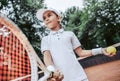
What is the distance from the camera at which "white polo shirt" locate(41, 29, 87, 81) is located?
110cm

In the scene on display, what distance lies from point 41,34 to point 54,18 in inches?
111

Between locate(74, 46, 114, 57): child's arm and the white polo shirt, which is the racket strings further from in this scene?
locate(74, 46, 114, 57): child's arm

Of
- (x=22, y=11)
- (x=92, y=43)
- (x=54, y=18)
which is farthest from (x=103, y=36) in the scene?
(x=54, y=18)

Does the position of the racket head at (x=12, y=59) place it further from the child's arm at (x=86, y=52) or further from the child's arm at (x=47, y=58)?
the child's arm at (x=86, y=52)

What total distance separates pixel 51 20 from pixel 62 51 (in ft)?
0.40

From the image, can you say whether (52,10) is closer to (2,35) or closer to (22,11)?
(2,35)

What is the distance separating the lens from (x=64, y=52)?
3.71ft

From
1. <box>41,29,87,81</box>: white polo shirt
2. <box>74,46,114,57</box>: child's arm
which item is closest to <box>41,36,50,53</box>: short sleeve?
<box>41,29,87,81</box>: white polo shirt

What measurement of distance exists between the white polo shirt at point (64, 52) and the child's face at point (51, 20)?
→ 1.0 inches

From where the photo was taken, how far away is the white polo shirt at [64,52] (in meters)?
1.10

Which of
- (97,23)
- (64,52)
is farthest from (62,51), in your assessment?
(97,23)

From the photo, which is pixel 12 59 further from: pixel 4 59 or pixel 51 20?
pixel 51 20

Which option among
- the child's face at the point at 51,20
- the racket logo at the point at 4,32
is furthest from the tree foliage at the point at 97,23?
the racket logo at the point at 4,32

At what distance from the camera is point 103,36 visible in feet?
14.0
